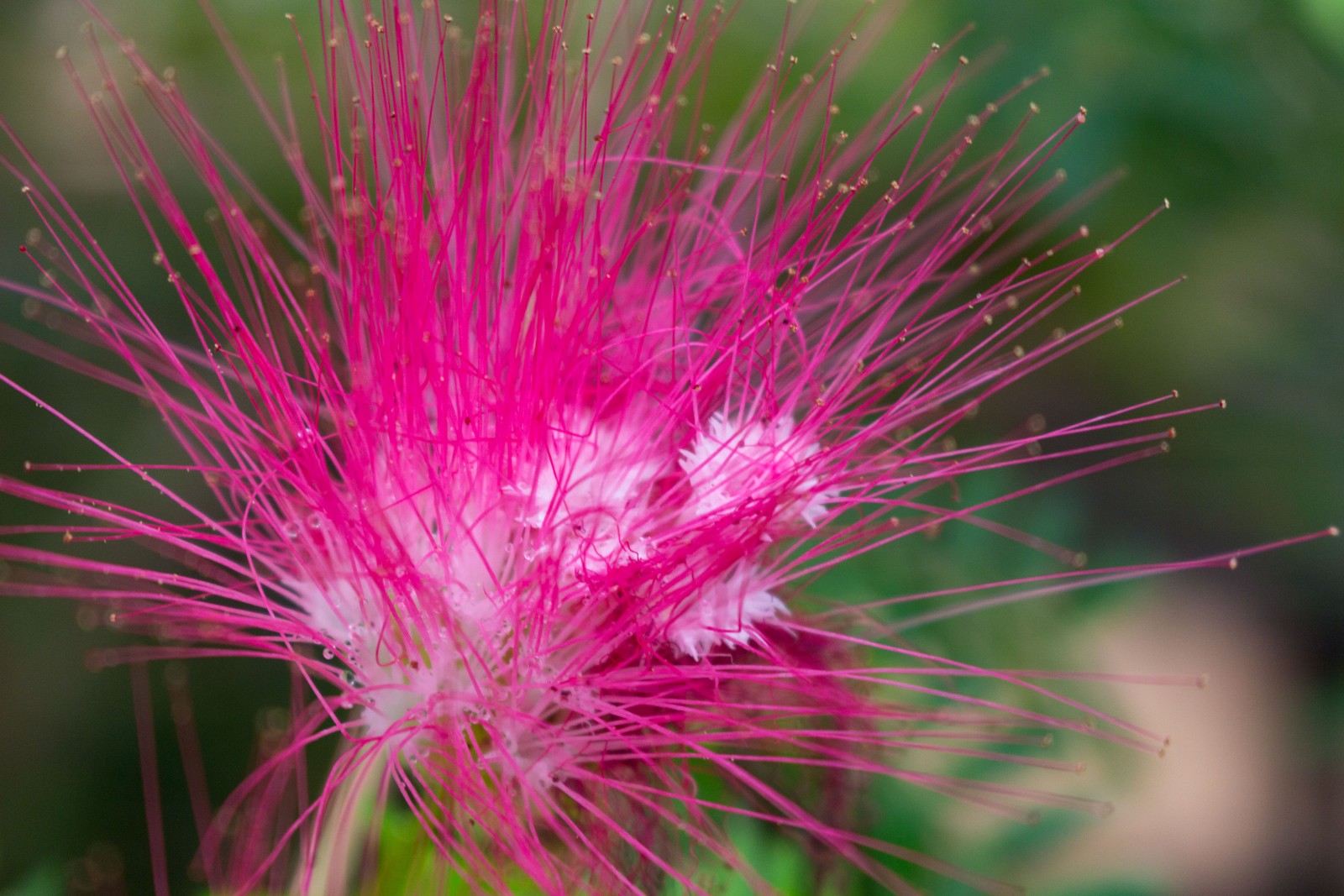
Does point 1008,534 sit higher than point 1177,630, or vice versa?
point 1008,534

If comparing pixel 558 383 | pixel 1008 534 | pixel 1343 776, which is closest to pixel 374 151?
pixel 558 383

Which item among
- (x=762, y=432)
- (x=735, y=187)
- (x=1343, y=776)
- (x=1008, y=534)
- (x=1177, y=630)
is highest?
Answer: (x=735, y=187)

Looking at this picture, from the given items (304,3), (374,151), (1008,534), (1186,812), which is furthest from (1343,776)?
(304,3)

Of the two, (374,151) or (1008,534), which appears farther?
(1008,534)

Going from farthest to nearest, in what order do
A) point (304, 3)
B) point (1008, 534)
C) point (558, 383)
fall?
point (304, 3), point (1008, 534), point (558, 383)

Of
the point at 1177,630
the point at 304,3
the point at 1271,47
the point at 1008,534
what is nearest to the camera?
the point at 1008,534

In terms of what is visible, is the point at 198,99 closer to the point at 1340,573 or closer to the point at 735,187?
the point at 735,187
